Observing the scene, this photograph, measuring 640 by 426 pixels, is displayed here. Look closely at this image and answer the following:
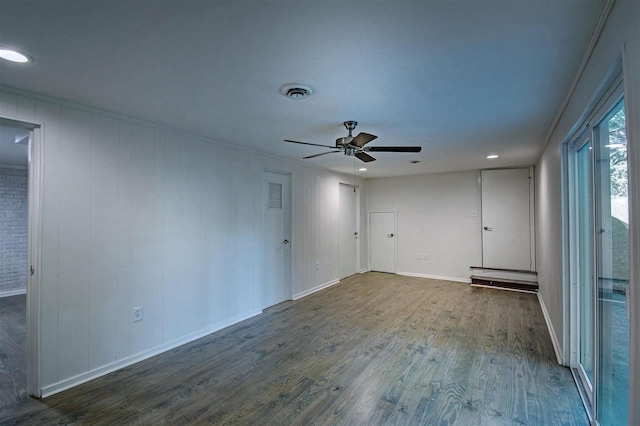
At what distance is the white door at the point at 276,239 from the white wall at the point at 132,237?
0.71 feet

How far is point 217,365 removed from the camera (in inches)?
111

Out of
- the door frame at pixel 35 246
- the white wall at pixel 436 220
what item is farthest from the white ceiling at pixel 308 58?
the white wall at pixel 436 220

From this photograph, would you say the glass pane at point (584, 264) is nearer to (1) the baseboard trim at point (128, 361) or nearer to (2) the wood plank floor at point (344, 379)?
(2) the wood plank floor at point (344, 379)

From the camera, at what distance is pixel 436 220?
646 cm

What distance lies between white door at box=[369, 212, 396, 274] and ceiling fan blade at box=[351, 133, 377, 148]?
443 cm

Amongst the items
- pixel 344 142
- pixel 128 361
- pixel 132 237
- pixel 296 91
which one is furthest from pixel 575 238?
pixel 128 361

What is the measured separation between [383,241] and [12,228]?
7.27 m

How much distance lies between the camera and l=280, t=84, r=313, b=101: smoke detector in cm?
212

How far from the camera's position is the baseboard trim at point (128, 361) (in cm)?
238

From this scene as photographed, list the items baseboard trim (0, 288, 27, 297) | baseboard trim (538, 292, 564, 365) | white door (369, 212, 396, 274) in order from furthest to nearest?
white door (369, 212, 396, 274) < baseboard trim (0, 288, 27, 297) < baseboard trim (538, 292, 564, 365)

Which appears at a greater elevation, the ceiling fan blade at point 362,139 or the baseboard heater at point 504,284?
the ceiling fan blade at point 362,139

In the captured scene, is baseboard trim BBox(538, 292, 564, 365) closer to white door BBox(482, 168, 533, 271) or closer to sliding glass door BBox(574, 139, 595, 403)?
sliding glass door BBox(574, 139, 595, 403)

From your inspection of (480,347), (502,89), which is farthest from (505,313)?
(502,89)

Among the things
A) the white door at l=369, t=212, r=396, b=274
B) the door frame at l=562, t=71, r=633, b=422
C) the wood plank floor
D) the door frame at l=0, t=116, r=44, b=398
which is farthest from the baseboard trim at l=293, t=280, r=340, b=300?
the door frame at l=562, t=71, r=633, b=422
